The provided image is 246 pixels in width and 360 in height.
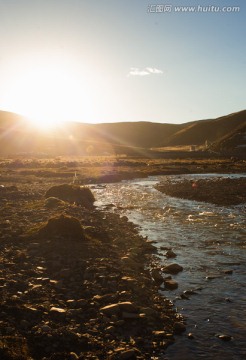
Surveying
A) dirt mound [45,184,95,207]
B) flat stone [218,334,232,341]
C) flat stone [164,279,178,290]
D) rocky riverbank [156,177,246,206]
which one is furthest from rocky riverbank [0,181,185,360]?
rocky riverbank [156,177,246,206]

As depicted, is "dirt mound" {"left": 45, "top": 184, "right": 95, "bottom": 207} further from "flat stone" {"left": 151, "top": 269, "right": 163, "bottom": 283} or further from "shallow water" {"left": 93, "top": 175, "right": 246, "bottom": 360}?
"flat stone" {"left": 151, "top": 269, "right": 163, "bottom": 283}

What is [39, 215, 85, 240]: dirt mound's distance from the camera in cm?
2111

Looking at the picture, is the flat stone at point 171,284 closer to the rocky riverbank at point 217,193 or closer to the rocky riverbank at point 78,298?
the rocky riverbank at point 78,298

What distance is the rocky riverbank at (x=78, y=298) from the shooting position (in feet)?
34.8

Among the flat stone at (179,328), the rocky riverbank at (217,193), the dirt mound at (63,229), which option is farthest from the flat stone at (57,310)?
the rocky riverbank at (217,193)

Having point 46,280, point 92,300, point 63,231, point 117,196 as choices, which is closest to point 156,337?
point 92,300

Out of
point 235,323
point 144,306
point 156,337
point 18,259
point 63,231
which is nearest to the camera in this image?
point 156,337

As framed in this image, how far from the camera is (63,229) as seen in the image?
2131cm

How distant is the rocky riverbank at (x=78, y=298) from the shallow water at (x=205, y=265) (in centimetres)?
70

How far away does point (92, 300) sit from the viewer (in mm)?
13453

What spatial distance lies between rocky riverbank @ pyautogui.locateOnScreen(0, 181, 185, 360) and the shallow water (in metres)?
0.70

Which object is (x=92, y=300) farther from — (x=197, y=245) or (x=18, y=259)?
(x=197, y=245)

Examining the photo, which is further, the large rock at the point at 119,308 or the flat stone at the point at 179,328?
the large rock at the point at 119,308

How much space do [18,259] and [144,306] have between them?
21.8ft
